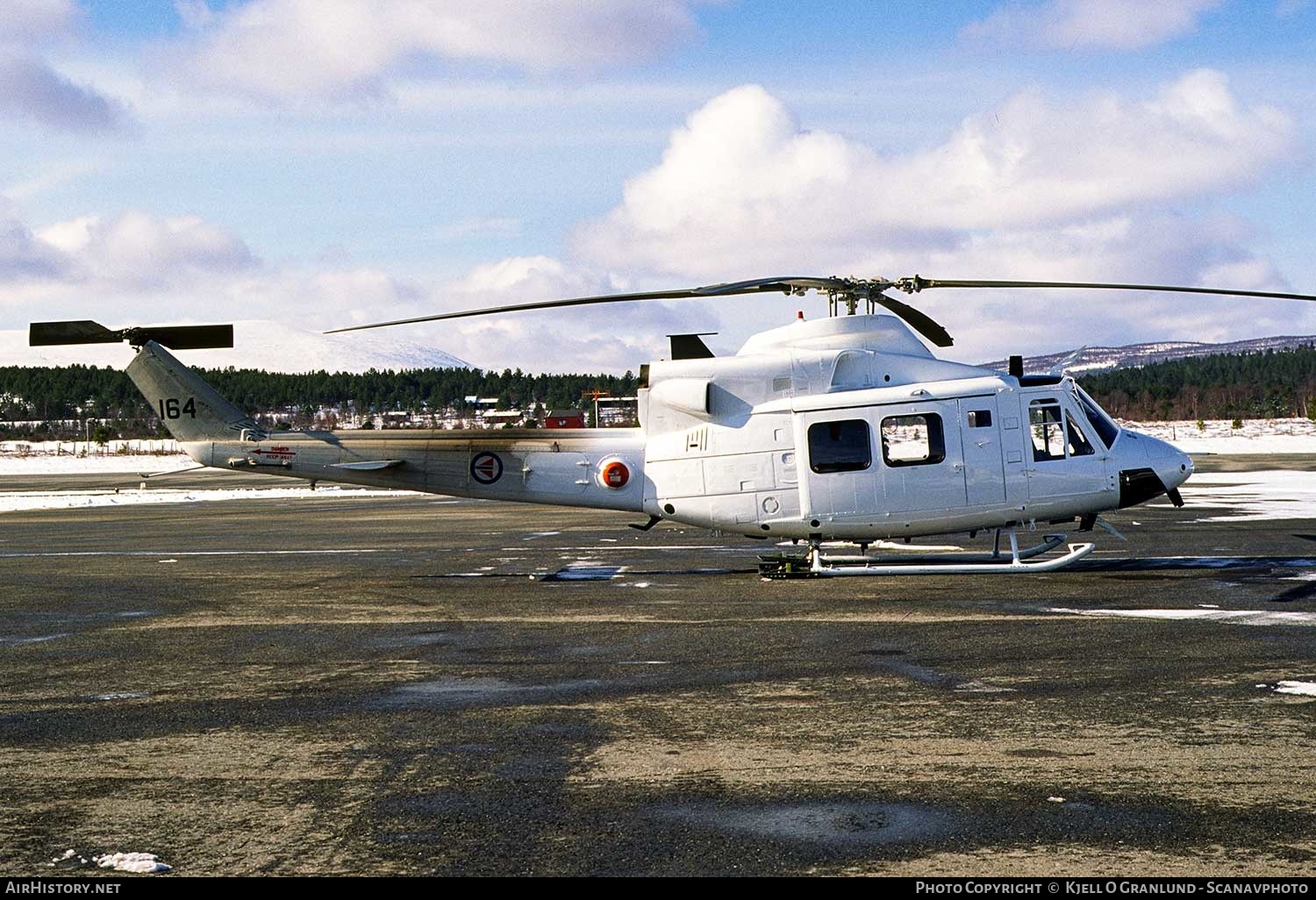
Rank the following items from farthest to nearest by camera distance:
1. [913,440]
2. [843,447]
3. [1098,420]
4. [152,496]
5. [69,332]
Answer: [152,496] < [69,332] < [1098,420] < [843,447] < [913,440]

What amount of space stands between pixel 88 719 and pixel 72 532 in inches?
871

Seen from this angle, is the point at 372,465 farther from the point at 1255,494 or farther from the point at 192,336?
the point at 1255,494

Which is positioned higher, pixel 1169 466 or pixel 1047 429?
pixel 1047 429

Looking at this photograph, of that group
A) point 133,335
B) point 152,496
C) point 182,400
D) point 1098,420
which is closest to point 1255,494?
point 1098,420

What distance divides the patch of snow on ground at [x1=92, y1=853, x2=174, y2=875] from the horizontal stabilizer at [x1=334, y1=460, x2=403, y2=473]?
1302 centimetres

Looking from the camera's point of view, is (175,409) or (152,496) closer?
(175,409)

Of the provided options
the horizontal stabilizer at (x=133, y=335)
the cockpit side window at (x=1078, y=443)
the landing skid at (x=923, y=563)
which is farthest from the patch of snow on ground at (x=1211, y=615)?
the horizontal stabilizer at (x=133, y=335)

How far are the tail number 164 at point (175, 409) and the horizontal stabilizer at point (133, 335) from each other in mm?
925

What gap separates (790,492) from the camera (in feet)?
56.5

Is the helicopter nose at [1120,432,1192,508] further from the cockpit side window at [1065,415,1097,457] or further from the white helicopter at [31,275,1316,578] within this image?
the cockpit side window at [1065,415,1097,457]

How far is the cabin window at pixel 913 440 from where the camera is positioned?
55.3 ft

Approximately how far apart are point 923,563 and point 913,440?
96.6 inches

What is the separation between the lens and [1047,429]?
55.7 feet
